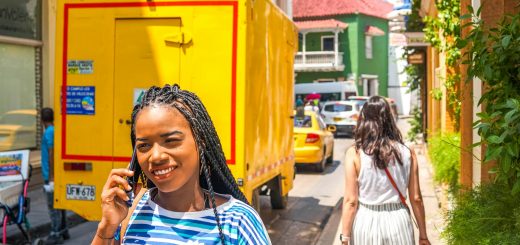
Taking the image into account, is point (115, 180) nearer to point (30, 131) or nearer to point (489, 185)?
point (489, 185)

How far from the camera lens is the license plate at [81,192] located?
22.9ft

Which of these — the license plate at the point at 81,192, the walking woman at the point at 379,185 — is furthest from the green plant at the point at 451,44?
the walking woman at the point at 379,185

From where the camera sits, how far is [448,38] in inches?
496

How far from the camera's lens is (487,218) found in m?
4.50

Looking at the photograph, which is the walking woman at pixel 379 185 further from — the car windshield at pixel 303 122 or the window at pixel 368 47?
the window at pixel 368 47

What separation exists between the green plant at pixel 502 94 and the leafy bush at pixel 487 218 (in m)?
0.43

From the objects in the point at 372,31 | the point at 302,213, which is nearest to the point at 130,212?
the point at 302,213

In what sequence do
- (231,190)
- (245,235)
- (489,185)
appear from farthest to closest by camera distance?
(489,185) < (231,190) < (245,235)

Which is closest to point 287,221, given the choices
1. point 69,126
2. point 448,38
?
point 69,126

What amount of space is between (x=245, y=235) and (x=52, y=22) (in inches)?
503

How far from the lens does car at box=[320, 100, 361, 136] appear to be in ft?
94.3

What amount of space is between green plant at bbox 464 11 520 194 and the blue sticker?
4.09m

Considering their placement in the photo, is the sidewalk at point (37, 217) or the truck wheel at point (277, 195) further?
the truck wheel at point (277, 195)

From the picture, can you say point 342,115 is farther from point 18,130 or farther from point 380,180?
point 380,180
